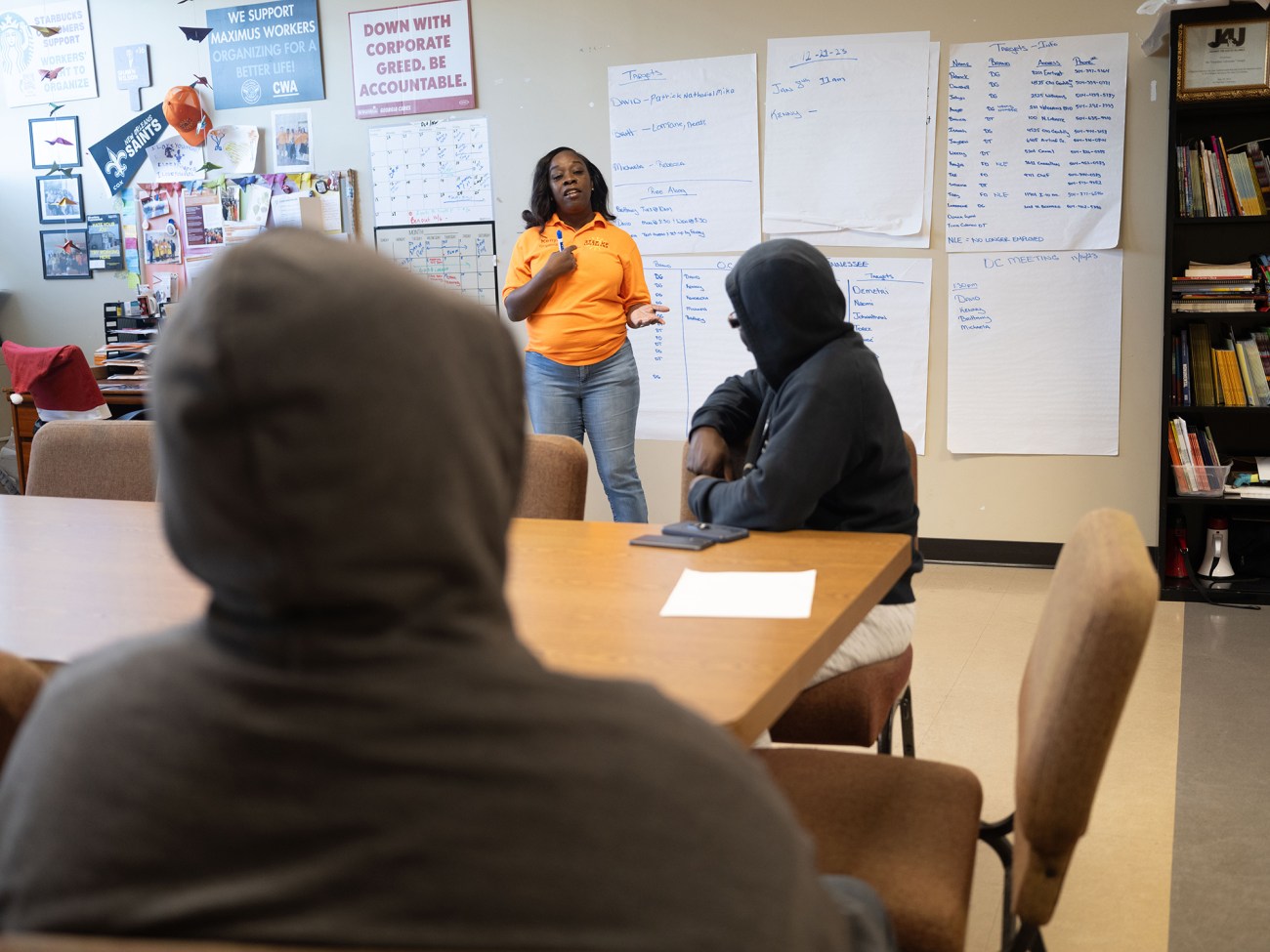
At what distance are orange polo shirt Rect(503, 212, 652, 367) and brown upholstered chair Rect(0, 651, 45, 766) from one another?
324 cm

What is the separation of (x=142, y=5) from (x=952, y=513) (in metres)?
4.58

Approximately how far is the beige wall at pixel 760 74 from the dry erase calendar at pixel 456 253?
4.5 inches

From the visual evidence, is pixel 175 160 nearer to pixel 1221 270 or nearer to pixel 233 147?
pixel 233 147

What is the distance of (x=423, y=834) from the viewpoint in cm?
58

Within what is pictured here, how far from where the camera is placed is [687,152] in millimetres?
4867

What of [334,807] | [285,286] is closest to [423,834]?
[334,807]

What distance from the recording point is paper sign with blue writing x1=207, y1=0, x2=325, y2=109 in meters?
5.44

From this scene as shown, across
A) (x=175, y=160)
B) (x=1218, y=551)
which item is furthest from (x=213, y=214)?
(x=1218, y=551)

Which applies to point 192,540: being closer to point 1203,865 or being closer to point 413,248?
point 1203,865

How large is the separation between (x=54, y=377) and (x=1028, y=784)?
4.86m

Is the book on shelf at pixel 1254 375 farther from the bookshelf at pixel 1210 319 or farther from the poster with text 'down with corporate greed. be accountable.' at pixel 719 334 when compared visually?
the poster with text 'down with corporate greed. be accountable.' at pixel 719 334

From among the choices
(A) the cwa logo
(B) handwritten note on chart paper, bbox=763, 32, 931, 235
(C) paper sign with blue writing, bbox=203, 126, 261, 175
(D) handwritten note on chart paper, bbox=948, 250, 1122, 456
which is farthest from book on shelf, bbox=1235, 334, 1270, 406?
(C) paper sign with blue writing, bbox=203, 126, 261, 175

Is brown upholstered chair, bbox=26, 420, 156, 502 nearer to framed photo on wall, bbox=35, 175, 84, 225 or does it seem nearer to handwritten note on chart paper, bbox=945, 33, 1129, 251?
handwritten note on chart paper, bbox=945, 33, 1129, 251

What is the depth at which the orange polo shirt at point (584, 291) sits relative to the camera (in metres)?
4.21
